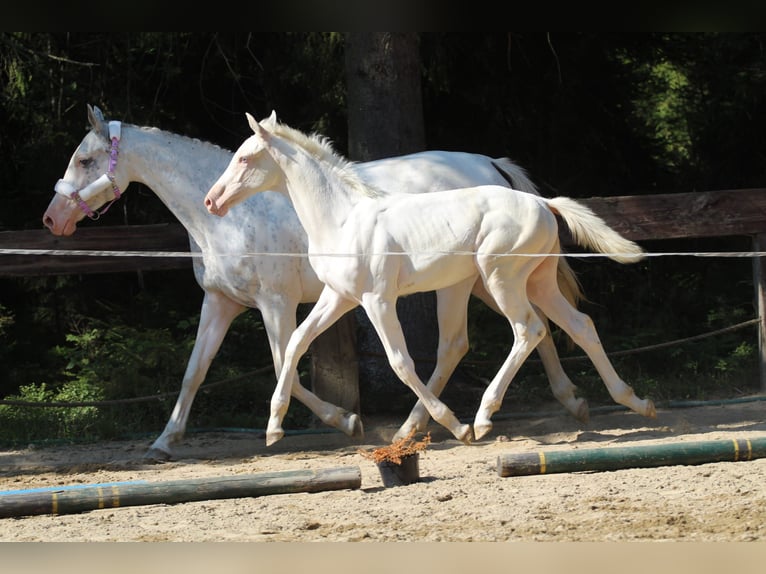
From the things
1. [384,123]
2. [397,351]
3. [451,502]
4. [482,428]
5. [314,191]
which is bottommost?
[451,502]

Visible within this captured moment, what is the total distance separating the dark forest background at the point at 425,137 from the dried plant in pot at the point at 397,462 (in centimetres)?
384

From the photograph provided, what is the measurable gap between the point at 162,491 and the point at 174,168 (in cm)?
308

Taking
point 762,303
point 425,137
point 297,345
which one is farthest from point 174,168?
point 762,303

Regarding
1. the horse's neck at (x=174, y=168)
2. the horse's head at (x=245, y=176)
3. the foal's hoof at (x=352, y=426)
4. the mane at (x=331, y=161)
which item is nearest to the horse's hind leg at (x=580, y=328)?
the mane at (x=331, y=161)

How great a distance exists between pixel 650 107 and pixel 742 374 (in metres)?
6.65

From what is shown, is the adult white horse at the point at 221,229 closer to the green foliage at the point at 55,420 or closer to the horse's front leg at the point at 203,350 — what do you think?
the horse's front leg at the point at 203,350

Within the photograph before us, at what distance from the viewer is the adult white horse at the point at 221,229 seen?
7672 mm

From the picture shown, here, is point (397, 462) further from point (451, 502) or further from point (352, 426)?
point (352, 426)

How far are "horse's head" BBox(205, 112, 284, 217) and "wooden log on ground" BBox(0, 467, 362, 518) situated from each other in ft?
7.15

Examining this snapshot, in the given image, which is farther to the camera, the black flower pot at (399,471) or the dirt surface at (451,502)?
the black flower pot at (399,471)

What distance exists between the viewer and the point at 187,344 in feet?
32.7

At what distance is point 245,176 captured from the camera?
722cm

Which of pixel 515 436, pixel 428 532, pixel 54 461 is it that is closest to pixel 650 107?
pixel 515 436

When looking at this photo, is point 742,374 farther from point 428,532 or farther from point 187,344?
point 428,532
